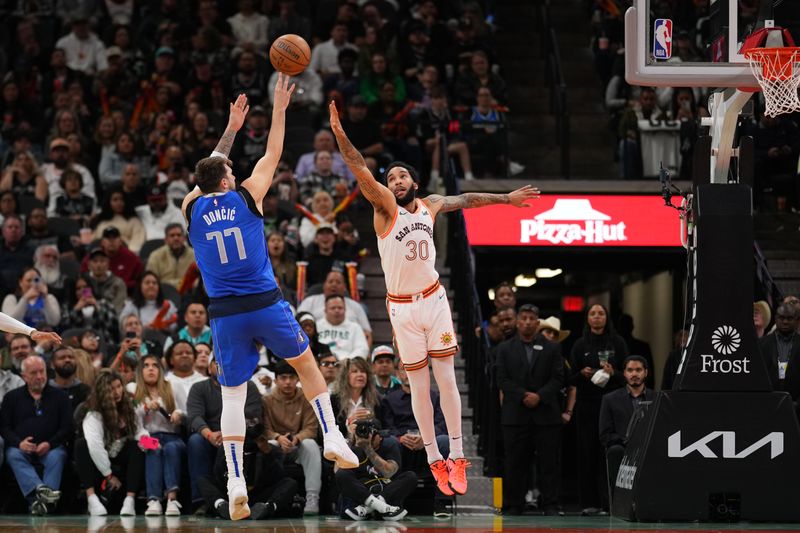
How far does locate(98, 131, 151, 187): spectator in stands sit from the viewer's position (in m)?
19.5

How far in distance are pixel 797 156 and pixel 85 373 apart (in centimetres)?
1019

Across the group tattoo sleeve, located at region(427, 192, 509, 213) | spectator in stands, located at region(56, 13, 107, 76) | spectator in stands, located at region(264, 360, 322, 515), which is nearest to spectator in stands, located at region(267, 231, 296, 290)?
spectator in stands, located at region(264, 360, 322, 515)

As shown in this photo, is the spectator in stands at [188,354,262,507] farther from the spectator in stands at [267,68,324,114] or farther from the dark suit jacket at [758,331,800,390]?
the spectator in stands at [267,68,324,114]

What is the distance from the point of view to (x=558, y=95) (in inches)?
810

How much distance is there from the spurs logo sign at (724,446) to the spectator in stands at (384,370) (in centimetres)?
379

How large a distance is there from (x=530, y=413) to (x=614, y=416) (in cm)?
93

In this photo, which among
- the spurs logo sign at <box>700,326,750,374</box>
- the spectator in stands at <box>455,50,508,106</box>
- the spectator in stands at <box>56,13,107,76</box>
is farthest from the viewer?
the spectator in stands at <box>56,13,107,76</box>

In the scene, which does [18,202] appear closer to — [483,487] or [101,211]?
[101,211]

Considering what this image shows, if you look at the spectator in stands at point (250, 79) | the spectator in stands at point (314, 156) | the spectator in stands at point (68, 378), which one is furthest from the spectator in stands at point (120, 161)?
the spectator in stands at point (68, 378)

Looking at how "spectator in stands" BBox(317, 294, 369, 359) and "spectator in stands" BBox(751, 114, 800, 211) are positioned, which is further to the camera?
"spectator in stands" BBox(751, 114, 800, 211)

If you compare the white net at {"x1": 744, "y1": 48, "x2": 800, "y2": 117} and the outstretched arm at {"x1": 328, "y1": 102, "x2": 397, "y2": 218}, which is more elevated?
the white net at {"x1": 744, "y1": 48, "x2": 800, "y2": 117}

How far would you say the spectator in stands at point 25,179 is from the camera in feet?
61.7

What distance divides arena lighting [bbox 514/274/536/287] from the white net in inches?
484

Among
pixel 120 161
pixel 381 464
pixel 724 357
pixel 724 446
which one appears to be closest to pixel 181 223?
pixel 120 161
